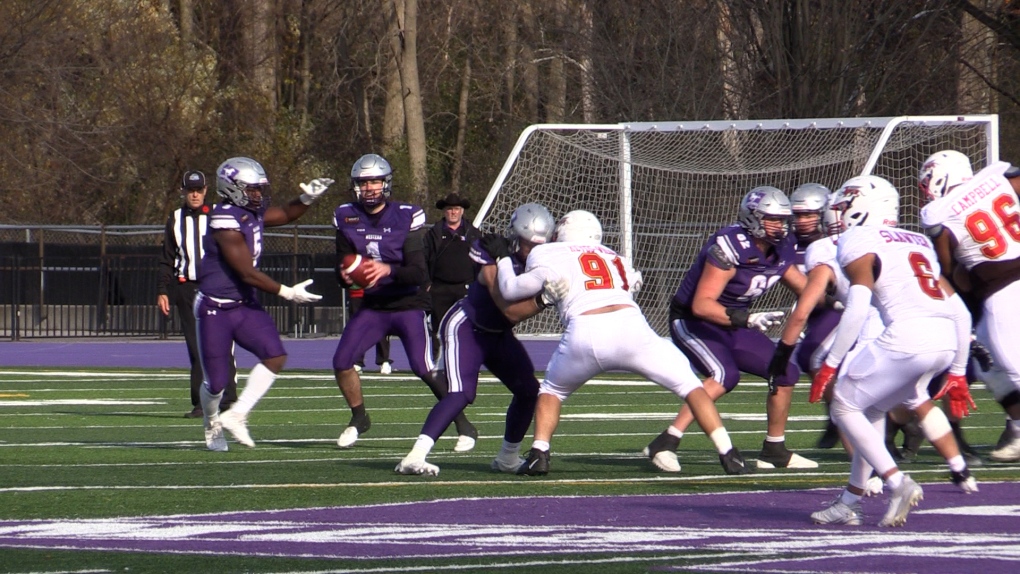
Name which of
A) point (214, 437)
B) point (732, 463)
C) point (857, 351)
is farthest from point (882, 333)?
point (214, 437)

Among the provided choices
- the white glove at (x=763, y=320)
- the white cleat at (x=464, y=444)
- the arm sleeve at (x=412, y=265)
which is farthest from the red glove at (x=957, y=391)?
the arm sleeve at (x=412, y=265)

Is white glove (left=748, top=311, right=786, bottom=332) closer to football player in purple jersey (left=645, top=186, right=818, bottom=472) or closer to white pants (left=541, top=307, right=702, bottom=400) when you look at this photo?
football player in purple jersey (left=645, top=186, right=818, bottom=472)

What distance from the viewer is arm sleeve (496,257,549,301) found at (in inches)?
337

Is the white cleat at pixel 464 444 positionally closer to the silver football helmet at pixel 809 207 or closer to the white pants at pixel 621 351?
the white pants at pixel 621 351

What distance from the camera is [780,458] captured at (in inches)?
372

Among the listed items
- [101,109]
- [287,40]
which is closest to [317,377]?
[101,109]

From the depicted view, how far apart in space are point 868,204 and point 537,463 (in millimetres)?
2388

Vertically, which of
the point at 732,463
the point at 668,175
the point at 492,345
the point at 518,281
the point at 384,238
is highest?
the point at 668,175

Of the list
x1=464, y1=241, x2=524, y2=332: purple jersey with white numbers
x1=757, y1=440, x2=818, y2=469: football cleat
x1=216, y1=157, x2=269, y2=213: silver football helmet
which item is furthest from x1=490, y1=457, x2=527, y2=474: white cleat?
x1=216, y1=157, x2=269, y2=213: silver football helmet

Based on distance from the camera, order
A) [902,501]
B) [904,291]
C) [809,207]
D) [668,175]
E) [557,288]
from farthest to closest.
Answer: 1. [668,175]
2. [809,207]
3. [557,288]
4. [904,291]
5. [902,501]

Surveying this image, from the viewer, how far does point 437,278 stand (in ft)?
55.2

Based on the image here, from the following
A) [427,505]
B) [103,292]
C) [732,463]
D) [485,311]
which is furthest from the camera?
[103,292]

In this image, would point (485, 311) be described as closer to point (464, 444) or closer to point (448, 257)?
point (464, 444)

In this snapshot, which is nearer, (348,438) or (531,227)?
(531,227)
